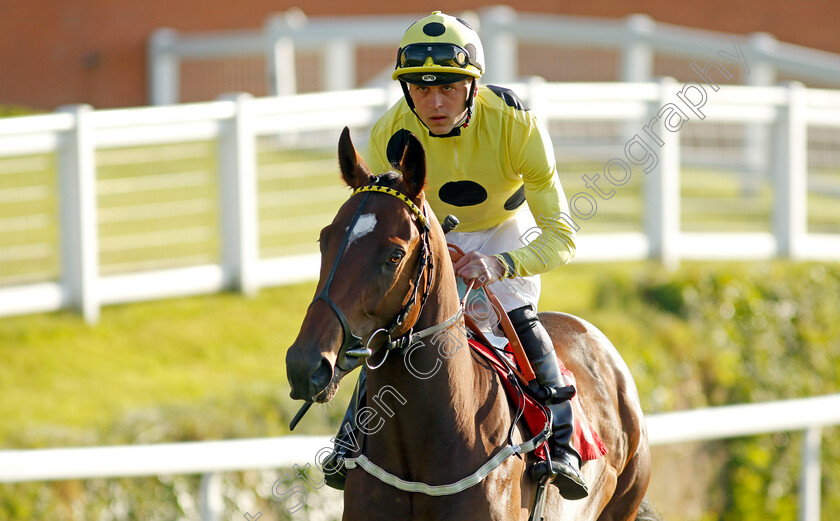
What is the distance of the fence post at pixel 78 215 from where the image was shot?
709cm

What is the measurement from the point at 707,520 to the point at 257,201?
4172mm

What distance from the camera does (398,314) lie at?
3082 millimetres

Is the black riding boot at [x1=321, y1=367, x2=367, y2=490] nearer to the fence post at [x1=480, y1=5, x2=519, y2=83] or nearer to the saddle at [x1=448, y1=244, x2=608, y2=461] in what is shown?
the saddle at [x1=448, y1=244, x2=608, y2=461]

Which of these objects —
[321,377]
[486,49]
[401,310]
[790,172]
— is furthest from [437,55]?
[486,49]

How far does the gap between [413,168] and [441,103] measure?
1.56ft

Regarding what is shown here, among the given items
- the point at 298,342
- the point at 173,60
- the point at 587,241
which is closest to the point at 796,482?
the point at 587,241

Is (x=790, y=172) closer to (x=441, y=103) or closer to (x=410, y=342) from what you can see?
(x=441, y=103)

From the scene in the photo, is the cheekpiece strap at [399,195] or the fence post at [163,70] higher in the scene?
the fence post at [163,70]

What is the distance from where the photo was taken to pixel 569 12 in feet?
53.2

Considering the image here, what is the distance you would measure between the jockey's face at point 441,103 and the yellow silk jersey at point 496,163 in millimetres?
97

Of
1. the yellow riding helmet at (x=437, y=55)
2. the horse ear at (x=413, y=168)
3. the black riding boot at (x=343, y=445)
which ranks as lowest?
the black riding boot at (x=343, y=445)

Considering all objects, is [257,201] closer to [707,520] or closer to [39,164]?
[39,164]

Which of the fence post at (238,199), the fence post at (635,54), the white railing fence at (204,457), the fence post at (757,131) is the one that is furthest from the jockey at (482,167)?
the fence post at (635,54)

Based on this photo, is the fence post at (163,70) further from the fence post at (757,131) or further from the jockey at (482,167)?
the jockey at (482,167)
